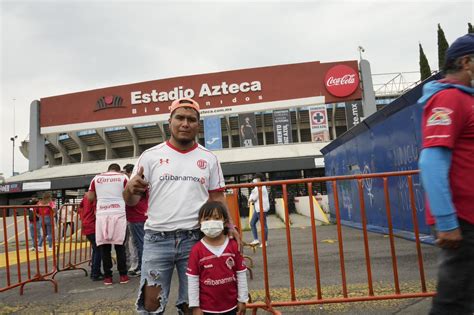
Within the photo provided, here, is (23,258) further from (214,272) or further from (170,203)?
(214,272)

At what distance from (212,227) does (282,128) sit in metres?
24.0

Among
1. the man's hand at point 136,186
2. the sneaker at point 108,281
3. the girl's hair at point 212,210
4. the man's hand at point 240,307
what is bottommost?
the sneaker at point 108,281

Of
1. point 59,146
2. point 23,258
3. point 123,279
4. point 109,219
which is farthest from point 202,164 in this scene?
point 59,146

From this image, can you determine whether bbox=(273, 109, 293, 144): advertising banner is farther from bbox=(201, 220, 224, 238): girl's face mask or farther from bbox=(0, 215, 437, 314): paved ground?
bbox=(201, 220, 224, 238): girl's face mask

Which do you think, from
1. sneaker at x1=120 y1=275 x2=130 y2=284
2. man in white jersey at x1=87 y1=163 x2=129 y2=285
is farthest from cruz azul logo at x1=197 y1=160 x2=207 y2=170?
sneaker at x1=120 y1=275 x2=130 y2=284

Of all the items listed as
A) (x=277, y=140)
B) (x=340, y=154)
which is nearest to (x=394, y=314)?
(x=340, y=154)

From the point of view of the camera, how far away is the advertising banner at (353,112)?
26.1m

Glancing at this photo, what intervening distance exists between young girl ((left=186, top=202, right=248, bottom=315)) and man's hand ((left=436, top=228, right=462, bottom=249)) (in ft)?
4.05

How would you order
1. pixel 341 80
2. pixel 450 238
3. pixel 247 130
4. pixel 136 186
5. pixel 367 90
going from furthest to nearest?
1. pixel 247 130
2. pixel 341 80
3. pixel 367 90
4. pixel 136 186
5. pixel 450 238

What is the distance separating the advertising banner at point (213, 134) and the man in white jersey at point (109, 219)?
20.6 meters

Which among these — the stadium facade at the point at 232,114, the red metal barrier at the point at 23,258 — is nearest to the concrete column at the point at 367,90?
the stadium facade at the point at 232,114

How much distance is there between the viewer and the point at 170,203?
92.4 inches

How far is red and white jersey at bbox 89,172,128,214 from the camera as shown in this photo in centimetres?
519

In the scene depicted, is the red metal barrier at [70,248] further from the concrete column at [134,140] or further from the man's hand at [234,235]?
the concrete column at [134,140]
